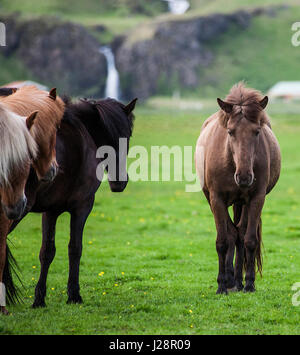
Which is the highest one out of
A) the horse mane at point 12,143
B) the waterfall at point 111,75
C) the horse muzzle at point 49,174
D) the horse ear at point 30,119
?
the horse ear at point 30,119

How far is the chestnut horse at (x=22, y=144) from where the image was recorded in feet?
17.0

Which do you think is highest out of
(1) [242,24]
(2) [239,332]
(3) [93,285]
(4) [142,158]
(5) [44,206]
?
(1) [242,24]

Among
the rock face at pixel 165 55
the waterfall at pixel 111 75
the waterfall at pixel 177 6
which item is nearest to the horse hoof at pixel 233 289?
the waterfall at pixel 111 75

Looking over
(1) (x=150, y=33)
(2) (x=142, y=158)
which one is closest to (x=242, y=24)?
(1) (x=150, y=33)

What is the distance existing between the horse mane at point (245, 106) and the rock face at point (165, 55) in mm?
120647

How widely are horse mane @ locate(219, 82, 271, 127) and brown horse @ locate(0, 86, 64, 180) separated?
2.44 meters

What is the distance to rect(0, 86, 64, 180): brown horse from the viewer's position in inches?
230

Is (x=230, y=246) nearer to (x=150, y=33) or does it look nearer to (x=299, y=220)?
(x=299, y=220)

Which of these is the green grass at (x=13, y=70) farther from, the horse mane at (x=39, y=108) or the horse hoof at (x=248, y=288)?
the horse mane at (x=39, y=108)

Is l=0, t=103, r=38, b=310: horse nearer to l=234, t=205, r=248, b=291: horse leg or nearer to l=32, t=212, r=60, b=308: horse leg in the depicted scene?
l=32, t=212, r=60, b=308: horse leg

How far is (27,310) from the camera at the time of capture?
6.73 metres

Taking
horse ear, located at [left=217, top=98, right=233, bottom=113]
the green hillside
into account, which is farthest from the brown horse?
the green hillside

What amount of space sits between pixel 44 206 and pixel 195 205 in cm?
1088
